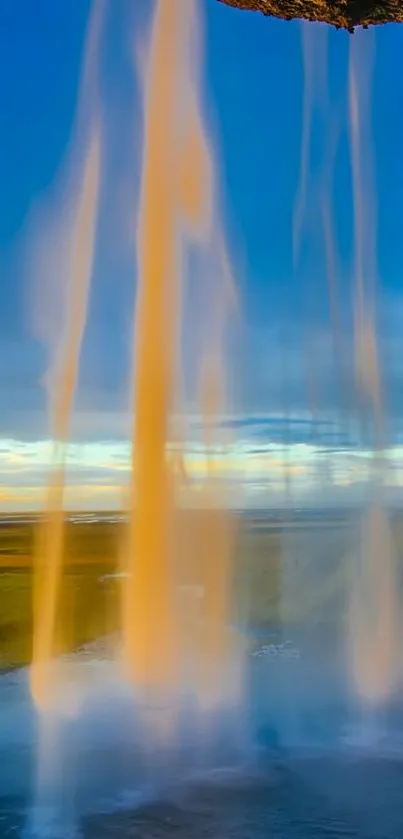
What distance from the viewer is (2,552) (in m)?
52.2

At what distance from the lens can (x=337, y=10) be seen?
9.16m

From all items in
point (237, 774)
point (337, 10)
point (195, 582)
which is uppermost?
point (337, 10)

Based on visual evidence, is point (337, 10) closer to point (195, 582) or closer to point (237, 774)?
point (237, 774)

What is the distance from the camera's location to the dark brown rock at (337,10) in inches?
354

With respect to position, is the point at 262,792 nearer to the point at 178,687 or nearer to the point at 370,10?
the point at 178,687

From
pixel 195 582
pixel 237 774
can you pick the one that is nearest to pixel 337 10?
pixel 237 774

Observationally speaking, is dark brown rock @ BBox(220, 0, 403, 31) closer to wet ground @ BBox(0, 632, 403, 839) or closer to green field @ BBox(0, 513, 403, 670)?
wet ground @ BBox(0, 632, 403, 839)

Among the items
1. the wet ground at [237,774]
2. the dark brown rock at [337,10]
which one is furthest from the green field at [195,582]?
the dark brown rock at [337,10]

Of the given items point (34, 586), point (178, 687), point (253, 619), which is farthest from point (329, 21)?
point (34, 586)

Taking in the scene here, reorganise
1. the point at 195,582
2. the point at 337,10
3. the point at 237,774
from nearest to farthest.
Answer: the point at 337,10 < the point at 237,774 < the point at 195,582

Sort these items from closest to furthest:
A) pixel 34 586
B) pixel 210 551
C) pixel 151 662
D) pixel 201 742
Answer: pixel 201 742 → pixel 151 662 → pixel 210 551 → pixel 34 586

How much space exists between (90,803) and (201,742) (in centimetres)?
278

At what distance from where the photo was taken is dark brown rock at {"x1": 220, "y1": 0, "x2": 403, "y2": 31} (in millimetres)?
8984

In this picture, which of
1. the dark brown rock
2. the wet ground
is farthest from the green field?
the dark brown rock
